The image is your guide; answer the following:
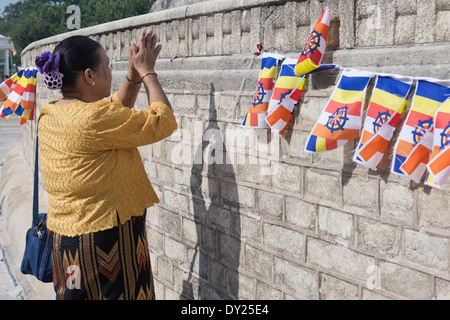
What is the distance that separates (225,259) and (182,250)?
1.97 ft

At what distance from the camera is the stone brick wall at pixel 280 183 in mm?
2500

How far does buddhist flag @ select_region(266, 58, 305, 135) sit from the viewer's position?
3.02 metres

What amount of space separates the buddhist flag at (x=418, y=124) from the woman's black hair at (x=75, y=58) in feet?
5.03

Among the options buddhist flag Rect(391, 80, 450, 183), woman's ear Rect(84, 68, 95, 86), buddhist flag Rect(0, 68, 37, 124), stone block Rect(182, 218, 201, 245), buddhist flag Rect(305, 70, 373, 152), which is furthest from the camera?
buddhist flag Rect(0, 68, 37, 124)

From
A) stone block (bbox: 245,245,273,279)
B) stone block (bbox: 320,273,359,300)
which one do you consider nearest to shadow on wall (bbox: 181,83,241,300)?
stone block (bbox: 245,245,273,279)

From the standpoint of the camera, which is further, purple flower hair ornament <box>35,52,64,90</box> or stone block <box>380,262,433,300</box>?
purple flower hair ornament <box>35,52,64,90</box>

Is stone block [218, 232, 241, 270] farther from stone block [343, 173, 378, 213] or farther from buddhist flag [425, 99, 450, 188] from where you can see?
buddhist flag [425, 99, 450, 188]

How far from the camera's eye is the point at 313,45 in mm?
2783

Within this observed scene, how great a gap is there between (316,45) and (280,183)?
Result: 0.86 m

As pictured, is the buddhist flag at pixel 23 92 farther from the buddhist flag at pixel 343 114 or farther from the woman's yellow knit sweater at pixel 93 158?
the buddhist flag at pixel 343 114

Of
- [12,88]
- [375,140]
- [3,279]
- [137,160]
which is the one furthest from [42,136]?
[12,88]

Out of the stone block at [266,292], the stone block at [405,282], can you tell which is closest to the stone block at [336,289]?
the stone block at [405,282]

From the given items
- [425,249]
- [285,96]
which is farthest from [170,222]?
[425,249]

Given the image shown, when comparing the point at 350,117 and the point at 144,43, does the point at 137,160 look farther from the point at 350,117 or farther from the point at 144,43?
the point at 350,117
